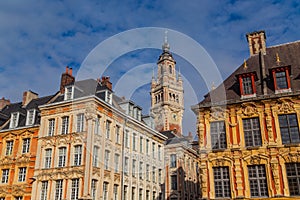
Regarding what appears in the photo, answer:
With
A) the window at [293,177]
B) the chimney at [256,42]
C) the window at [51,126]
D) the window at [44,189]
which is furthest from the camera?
the window at [51,126]

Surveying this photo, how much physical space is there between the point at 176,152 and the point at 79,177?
19981 millimetres

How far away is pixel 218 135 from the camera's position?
23.3 m

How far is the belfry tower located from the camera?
244ft

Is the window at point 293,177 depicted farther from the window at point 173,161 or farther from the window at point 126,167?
the window at point 173,161

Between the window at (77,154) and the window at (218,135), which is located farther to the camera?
the window at (77,154)

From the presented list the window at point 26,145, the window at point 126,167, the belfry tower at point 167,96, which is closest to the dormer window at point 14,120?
the window at point 26,145

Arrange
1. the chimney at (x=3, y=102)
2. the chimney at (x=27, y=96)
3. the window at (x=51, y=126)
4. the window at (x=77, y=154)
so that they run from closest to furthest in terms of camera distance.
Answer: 1. the window at (x=77, y=154)
2. the window at (x=51, y=126)
3. the chimney at (x=27, y=96)
4. the chimney at (x=3, y=102)

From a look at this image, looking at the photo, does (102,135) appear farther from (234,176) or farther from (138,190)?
(234,176)

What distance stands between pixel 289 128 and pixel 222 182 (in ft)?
19.9

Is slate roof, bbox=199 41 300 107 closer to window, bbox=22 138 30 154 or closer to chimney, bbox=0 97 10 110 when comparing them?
A: window, bbox=22 138 30 154

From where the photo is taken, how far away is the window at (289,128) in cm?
2136

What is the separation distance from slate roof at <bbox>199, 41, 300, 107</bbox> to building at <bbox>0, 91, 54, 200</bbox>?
17.9m

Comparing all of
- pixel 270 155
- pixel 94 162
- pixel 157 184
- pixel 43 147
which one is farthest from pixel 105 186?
pixel 270 155

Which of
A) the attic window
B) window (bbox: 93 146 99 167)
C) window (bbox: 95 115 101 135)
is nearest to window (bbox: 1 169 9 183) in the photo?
window (bbox: 93 146 99 167)
